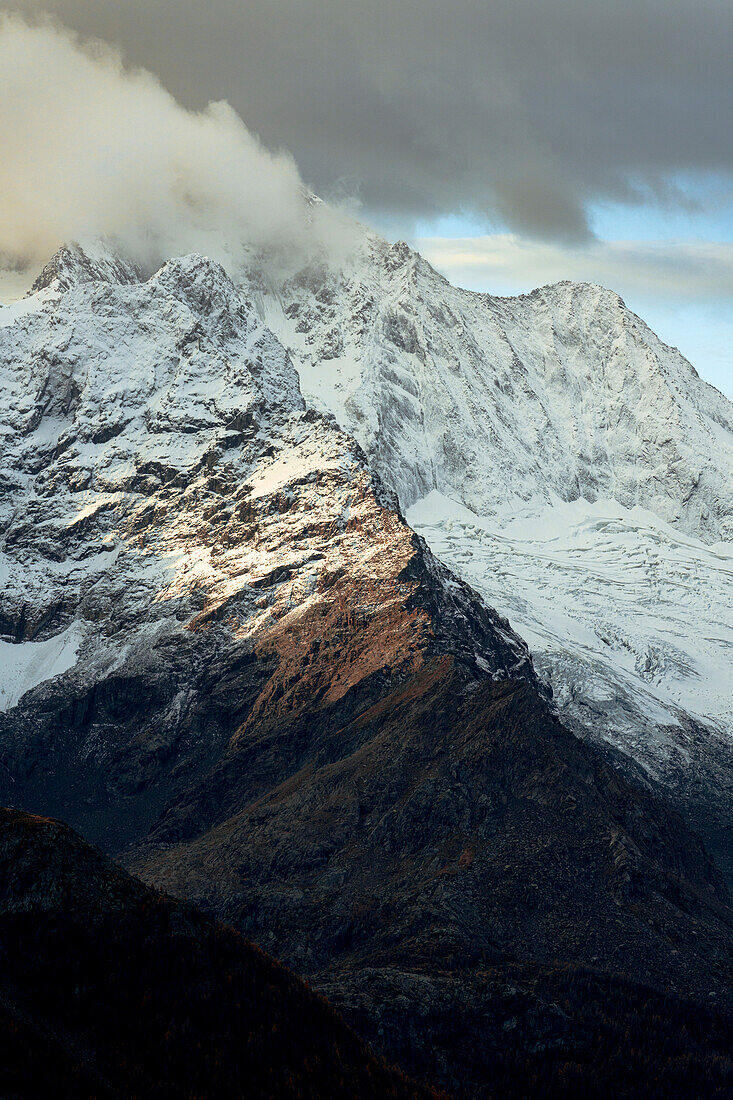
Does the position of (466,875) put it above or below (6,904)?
below

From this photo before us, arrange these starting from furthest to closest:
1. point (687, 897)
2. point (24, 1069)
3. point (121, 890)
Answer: point (687, 897) < point (121, 890) < point (24, 1069)

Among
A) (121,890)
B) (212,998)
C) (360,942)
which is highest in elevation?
(121,890)

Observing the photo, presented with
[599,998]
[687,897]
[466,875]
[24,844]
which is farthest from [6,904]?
[687,897]

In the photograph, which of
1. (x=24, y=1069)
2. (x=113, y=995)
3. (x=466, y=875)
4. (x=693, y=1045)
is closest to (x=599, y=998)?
(x=693, y=1045)

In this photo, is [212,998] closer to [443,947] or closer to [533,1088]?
[533,1088]

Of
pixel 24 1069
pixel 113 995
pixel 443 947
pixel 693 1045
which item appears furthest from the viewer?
pixel 443 947

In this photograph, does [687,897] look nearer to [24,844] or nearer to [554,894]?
[554,894]

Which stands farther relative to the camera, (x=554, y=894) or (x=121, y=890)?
(x=554, y=894)
